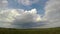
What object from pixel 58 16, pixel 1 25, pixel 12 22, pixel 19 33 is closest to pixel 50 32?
pixel 58 16

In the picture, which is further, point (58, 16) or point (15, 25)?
point (15, 25)

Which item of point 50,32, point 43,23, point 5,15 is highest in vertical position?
point 5,15

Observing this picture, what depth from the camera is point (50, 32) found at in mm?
11461

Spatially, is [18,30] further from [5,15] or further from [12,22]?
[5,15]

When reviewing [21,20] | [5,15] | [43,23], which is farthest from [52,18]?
[5,15]

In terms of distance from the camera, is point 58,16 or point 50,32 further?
point 50,32

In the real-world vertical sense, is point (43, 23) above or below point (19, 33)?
above

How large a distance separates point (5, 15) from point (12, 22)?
2.65ft

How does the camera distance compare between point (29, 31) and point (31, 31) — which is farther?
point (31, 31)

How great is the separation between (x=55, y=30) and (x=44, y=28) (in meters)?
0.92

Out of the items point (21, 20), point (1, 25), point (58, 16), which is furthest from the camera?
point (21, 20)

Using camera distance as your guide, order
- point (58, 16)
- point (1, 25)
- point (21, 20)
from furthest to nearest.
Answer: point (21, 20), point (1, 25), point (58, 16)

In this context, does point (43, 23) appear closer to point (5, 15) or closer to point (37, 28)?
point (37, 28)

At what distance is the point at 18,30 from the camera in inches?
450
